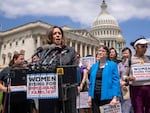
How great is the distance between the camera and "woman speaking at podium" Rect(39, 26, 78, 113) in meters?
5.06

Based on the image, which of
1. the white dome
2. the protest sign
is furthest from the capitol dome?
the protest sign

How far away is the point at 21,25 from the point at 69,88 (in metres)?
79.0

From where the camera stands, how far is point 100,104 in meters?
6.59

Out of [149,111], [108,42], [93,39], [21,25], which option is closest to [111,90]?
[149,111]

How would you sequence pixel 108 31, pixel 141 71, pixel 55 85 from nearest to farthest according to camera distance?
pixel 55 85
pixel 141 71
pixel 108 31

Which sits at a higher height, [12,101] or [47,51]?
[47,51]

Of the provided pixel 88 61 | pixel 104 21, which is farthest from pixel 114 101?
pixel 104 21

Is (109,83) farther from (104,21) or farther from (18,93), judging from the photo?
(104,21)

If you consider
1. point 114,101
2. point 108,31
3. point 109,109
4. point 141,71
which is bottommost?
point 109,109

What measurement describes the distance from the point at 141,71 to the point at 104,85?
0.67 m

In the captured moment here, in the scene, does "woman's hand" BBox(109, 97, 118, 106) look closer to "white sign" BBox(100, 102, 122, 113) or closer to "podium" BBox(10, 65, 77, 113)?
"white sign" BBox(100, 102, 122, 113)

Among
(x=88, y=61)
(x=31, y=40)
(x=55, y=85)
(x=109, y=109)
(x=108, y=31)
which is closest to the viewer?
(x=55, y=85)

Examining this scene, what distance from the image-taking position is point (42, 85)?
16.4ft

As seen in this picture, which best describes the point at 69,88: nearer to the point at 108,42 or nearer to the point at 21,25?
the point at 21,25
